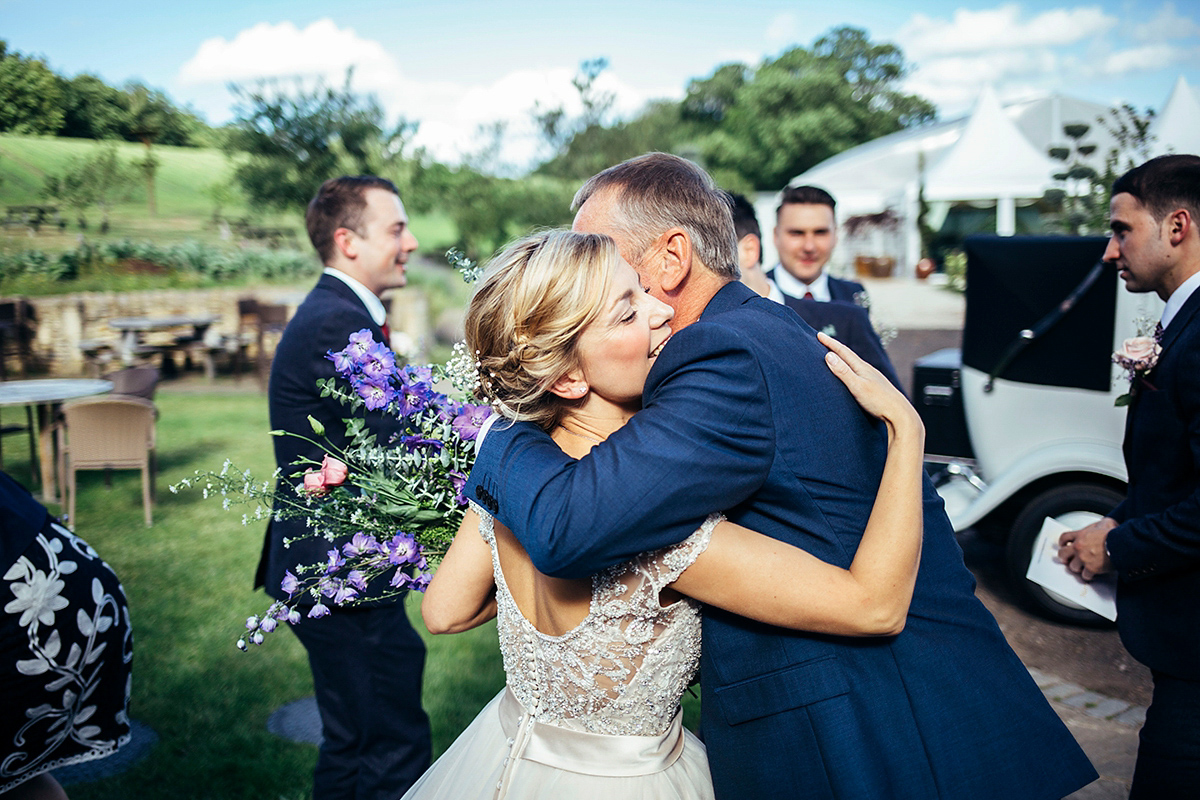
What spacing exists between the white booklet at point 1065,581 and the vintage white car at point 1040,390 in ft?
8.44

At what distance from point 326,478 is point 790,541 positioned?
4.22ft

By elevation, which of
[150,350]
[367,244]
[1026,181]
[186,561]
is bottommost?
[186,561]

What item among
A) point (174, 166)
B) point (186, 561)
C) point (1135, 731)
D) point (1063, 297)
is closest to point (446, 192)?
point (174, 166)

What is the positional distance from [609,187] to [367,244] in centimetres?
192

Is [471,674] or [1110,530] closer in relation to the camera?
[1110,530]

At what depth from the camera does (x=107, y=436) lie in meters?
7.60

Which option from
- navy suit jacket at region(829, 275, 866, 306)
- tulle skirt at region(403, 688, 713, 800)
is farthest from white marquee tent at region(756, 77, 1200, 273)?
tulle skirt at region(403, 688, 713, 800)

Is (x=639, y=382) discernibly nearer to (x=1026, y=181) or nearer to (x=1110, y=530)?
(x=1110, y=530)

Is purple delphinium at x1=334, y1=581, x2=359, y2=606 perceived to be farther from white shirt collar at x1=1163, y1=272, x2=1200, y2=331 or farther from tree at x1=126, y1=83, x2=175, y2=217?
tree at x1=126, y1=83, x2=175, y2=217

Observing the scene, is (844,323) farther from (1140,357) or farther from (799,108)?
(799,108)

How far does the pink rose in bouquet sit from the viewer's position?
87.1 inches

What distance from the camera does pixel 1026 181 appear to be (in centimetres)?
1966

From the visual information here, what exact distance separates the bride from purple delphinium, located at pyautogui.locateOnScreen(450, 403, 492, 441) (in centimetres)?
24

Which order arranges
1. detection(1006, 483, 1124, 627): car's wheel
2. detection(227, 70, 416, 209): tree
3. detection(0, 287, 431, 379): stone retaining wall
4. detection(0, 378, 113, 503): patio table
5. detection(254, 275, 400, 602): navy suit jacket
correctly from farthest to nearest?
detection(227, 70, 416, 209): tree, detection(0, 287, 431, 379): stone retaining wall, detection(0, 378, 113, 503): patio table, detection(1006, 483, 1124, 627): car's wheel, detection(254, 275, 400, 602): navy suit jacket
